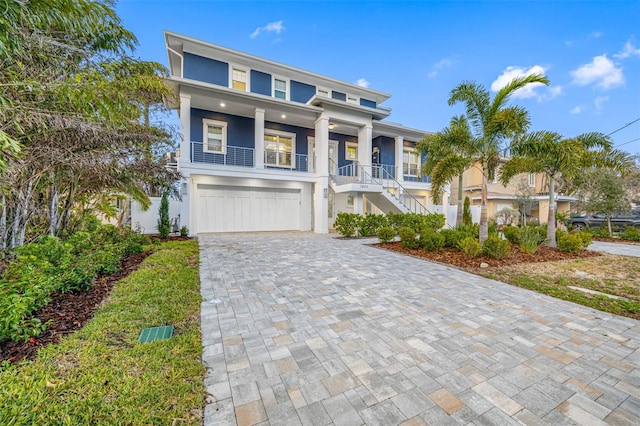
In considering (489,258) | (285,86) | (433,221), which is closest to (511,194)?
(433,221)

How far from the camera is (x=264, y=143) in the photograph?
13961 millimetres

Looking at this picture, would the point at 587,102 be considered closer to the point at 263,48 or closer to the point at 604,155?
the point at 604,155

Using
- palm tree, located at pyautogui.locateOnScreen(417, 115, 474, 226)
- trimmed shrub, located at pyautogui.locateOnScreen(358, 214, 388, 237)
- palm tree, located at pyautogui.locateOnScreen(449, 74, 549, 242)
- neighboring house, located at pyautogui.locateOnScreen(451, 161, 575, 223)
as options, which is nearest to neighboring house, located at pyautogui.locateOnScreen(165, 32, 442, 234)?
trimmed shrub, located at pyautogui.locateOnScreen(358, 214, 388, 237)

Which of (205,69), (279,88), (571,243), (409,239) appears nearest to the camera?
(571,243)

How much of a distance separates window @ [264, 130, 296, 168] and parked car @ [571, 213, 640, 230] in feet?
52.3

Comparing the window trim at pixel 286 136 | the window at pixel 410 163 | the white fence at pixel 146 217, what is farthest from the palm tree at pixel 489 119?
the white fence at pixel 146 217

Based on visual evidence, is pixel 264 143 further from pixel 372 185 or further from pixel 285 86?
pixel 372 185

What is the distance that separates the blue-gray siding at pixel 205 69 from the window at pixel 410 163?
11430 mm

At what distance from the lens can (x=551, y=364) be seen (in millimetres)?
2375

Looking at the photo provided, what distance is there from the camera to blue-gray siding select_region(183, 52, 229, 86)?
40.0 feet

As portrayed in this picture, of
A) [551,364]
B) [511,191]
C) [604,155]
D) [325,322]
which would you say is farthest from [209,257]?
[511,191]

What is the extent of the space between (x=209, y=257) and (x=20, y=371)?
4.89m

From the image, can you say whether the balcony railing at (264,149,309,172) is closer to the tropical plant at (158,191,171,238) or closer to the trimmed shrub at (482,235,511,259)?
the tropical plant at (158,191,171,238)

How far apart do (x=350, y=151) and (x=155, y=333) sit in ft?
49.0
